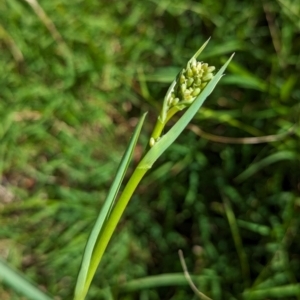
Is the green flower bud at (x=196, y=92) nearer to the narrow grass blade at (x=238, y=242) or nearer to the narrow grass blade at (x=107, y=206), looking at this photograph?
the narrow grass blade at (x=107, y=206)

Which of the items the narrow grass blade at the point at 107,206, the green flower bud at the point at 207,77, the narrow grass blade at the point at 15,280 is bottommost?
the narrow grass blade at the point at 15,280

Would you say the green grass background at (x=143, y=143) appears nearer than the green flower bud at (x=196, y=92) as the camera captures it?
No

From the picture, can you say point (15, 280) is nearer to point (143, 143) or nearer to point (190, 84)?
point (190, 84)

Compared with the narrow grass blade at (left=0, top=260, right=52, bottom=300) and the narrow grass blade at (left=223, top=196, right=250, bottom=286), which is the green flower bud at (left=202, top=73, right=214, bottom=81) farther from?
the narrow grass blade at (left=223, top=196, right=250, bottom=286)

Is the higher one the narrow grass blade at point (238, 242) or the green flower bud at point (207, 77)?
the green flower bud at point (207, 77)

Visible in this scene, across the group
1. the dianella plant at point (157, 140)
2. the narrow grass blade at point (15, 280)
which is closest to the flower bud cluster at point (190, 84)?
the dianella plant at point (157, 140)

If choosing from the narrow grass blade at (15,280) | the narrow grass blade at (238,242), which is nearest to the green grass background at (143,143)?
the narrow grass blade at (238,242)
